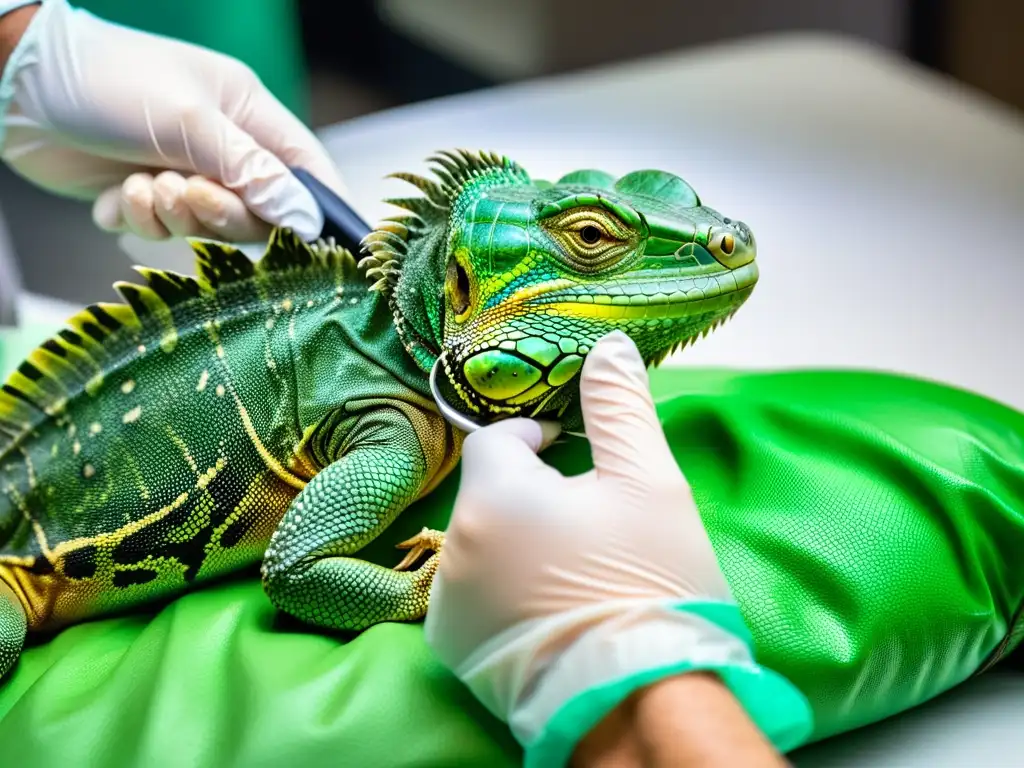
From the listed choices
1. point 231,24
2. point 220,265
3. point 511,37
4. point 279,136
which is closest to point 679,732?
point 220,265

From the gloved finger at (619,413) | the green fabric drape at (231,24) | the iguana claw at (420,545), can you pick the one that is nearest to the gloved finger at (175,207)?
the iguana claw at (420,545)

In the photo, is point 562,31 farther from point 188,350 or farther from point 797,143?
point 188,350

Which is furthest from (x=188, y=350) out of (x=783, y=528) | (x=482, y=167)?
(x=783, y=528)

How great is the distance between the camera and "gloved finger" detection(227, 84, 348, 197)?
2.09m

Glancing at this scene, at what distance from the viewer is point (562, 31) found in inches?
Result: 187

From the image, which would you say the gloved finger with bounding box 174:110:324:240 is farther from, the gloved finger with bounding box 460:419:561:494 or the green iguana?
the gloved finger with bounding box 460:419:561:494

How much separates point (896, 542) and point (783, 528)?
15 cm

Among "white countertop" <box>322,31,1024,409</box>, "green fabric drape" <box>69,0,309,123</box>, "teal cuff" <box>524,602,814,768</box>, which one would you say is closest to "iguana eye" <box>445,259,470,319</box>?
"teal cuff" <box>524,602,814,768</box>

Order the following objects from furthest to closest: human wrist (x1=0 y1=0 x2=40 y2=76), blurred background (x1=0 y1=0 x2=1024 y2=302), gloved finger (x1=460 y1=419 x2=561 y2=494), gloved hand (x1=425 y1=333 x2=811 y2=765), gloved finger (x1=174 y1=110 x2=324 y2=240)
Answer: blurred background (x1=0 y1=0 x2=1024 y2=302), human wrist (x1=0 y1=0 x2=40 y2=76), gloved finger (x1=174 y1=110 x2=324 y2=240), gloved finger (x1=460 y1=419 x2=561 y2=494), gloved hand (x1=425 y1=333 x2=811 y2=765)

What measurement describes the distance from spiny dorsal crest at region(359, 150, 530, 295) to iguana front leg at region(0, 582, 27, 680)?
0.71 metres

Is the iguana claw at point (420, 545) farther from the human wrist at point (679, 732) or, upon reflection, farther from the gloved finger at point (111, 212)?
the gloved finger at point (111, 212)

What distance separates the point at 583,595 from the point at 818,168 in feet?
8.18

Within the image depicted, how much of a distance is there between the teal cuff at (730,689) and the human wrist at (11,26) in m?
1.67

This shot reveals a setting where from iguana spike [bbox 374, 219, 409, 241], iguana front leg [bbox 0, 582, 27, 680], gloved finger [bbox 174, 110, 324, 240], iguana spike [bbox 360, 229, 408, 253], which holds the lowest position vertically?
iguana front leg [bbox 0, 582, 27, 680]
